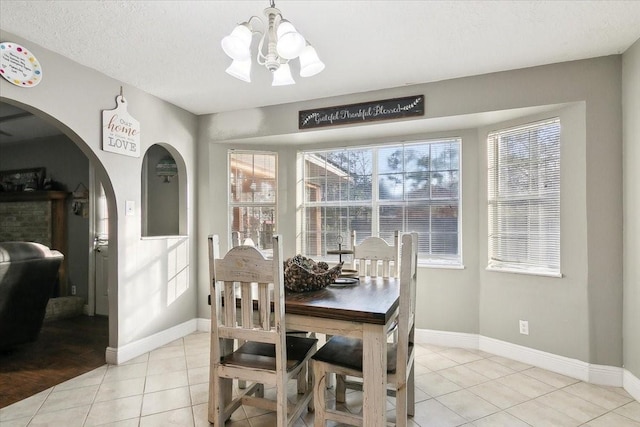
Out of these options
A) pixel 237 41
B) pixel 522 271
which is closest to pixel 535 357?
pixel 522 271

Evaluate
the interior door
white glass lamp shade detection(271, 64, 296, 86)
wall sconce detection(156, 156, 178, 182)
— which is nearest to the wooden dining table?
white glass lamp shade detection(271, 64, 296, 86)

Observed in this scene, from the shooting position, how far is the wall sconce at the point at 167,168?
161 inches

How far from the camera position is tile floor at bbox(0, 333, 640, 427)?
215cm

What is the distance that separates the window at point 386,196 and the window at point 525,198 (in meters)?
0.35

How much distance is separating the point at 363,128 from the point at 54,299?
440 centimetres

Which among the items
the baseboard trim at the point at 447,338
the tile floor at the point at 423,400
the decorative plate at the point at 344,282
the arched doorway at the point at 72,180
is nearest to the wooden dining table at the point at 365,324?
the decorative plate at the point at 344,282

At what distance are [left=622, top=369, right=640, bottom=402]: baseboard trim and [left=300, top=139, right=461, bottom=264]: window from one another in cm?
147

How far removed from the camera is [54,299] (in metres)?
4.37

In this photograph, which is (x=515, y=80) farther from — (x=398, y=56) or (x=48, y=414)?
(x=48, y=414)

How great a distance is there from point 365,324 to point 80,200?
15.4 feet

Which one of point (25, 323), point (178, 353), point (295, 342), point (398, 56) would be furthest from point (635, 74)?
point (25, 323)

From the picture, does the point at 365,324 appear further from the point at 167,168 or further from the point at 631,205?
the point at 167,168

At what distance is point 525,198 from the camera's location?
10.1ft

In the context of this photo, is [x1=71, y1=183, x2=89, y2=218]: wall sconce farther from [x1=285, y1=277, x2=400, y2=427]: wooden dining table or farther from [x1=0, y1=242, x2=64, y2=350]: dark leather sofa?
[x1=285, y1=277, x2=400, y2=427]: wooden dining table
